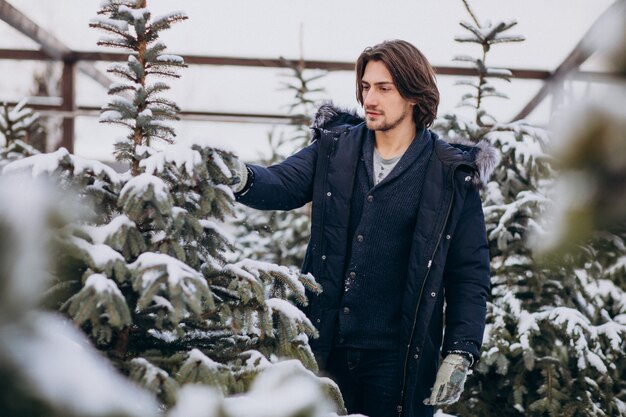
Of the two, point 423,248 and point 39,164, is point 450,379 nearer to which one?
point 423,248

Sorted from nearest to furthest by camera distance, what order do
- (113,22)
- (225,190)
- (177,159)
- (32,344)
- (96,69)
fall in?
(32,344) → (177,159) → (225,190) → (113,22) → (96,69)

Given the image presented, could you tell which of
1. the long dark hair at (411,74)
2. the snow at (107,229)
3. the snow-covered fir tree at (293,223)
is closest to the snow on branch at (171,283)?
the snow at (107,229)

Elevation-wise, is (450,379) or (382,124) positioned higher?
(382,124)

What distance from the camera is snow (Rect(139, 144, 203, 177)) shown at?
5.65ft

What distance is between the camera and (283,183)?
2.71m

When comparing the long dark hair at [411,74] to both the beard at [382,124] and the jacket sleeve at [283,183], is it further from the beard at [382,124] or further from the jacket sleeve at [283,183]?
the jacket sleeve at [283,183]

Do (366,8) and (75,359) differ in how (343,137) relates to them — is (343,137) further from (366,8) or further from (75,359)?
(366,8)

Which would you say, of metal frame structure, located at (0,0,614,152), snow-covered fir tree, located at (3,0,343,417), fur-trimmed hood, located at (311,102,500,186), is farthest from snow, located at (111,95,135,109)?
metal frame structure, located at (0,0,614,152)

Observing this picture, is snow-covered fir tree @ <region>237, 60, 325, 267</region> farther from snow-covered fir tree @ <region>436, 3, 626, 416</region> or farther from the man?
the man

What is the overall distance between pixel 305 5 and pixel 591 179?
235 inches

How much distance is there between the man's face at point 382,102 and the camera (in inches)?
113

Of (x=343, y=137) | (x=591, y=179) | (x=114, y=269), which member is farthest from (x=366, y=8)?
(x=591, y=179)

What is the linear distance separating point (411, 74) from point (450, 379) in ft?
3.76

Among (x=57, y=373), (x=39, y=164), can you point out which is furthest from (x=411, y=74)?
(x=57, y=373)
